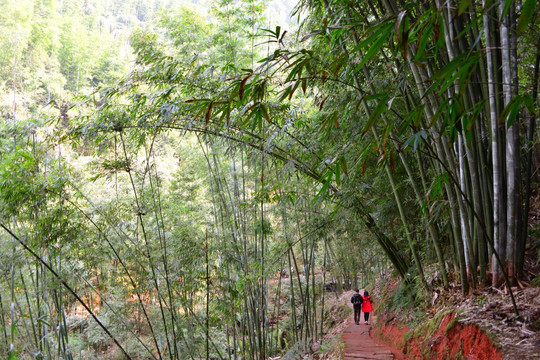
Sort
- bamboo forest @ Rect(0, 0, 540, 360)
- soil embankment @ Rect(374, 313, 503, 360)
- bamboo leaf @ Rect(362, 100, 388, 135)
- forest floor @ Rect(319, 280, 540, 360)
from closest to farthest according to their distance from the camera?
bamboo leaf @ Rect(362, 100, 388, 135)
bamboo forest @ Rect(0, 0, 540, 360)
forest floor @ Rect(319, 280, 540, 360)
soil embankment @ Rect(374, 313, 503, 360)

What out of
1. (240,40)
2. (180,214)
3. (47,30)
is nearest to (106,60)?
(47,30)

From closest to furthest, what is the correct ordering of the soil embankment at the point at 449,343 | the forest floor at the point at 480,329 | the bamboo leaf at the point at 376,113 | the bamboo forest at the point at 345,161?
the bamboo leaf at the point at 376,113
the bamboo forest at the point at 345,161
the forest floor at the point at 480,329
the soil embankment at the point at 449,343

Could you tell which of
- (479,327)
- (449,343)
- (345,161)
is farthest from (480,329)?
(345,161)

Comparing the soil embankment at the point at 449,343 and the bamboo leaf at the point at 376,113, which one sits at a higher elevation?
the bamboo leaf at the point at 376,113

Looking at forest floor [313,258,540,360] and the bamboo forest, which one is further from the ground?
the bamboo forest

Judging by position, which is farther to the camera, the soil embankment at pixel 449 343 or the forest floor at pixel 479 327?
the soil embankment at pixel 449 343

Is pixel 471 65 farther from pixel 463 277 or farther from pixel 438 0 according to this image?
pixel 463 277

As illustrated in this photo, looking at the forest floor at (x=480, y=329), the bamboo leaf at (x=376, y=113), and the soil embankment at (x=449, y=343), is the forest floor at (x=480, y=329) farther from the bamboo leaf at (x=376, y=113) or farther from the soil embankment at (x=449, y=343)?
the bamboo leaf at (x=376, y=113)

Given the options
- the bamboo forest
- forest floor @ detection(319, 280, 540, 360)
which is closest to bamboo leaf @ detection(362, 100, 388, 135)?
the bamboo forest

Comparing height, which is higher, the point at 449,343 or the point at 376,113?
the point at 376,113

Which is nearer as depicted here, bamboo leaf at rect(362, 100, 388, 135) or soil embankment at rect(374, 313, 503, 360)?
bamboo leaf at rect(362, 100, 388, 135)

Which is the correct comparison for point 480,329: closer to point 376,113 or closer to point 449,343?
point 449,343

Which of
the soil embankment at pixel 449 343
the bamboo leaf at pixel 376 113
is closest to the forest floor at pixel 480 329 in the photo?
the soil embankment at pixel 449 343

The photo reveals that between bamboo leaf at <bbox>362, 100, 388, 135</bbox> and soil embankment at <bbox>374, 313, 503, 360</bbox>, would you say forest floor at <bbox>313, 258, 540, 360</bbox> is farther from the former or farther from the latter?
bamboo leaf at <bbox>362, 100, 388, 135</bbox>
